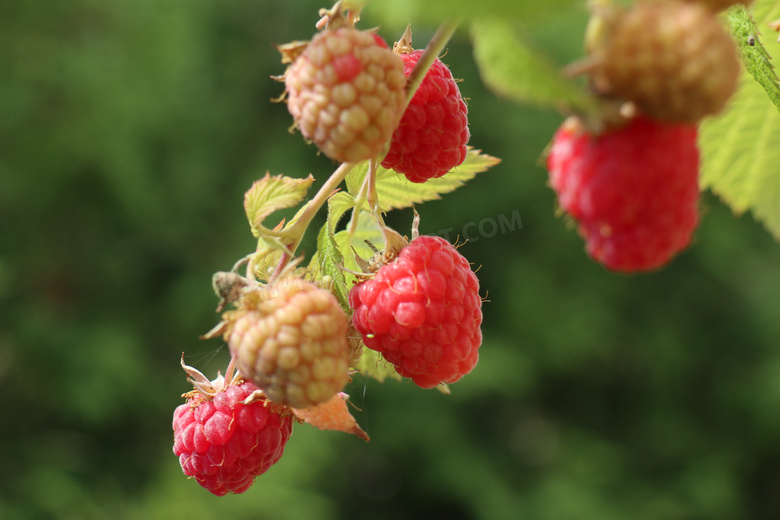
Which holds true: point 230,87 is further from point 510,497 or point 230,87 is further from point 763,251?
point 763,251

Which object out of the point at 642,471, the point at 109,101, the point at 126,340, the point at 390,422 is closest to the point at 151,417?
the point at 126,340

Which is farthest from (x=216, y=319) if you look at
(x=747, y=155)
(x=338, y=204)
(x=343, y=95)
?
(x=343, y=95)

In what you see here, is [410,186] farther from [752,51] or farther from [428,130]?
[752,51]

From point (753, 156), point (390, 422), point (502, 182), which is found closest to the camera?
point (753, 156)

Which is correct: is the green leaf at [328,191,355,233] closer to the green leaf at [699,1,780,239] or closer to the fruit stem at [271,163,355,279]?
the fruit stem at [271,163,355,279]

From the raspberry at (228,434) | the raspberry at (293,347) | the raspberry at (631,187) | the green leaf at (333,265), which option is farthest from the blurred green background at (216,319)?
the raspberry at (631,187)

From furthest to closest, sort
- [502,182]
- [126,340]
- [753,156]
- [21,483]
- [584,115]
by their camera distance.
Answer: [502,182] < [126,340] < [21,483] < [753,156] < [584,115]

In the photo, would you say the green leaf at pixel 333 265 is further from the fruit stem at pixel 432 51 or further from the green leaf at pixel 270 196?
the fruit stem at pixel 432 51
